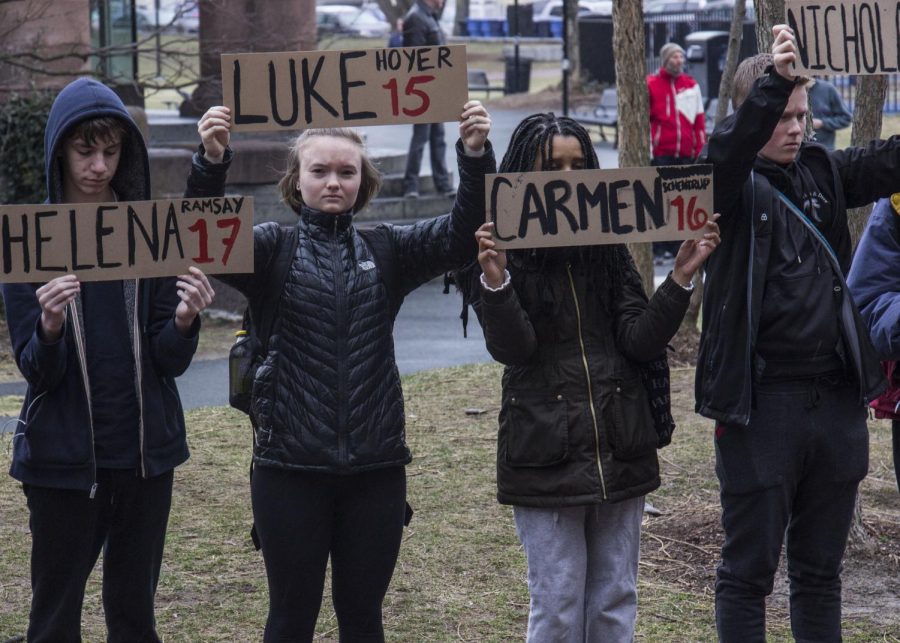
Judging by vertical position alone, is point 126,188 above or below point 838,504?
above

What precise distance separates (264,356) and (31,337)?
1.96ft

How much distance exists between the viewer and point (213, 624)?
482cm

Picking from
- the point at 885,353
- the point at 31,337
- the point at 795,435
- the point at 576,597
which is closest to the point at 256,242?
the point at 31,337

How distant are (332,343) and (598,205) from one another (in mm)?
796

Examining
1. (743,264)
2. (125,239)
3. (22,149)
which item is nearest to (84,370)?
(125,239)

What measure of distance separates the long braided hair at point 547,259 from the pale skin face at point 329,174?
1.31 ft

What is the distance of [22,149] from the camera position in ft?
34.3

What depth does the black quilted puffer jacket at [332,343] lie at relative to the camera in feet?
11.6

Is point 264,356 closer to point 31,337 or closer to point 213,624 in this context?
point 31,337

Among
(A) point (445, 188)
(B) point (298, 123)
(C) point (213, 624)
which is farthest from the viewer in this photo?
(A) point (445, 188)

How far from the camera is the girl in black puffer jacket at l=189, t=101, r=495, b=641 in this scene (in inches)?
139

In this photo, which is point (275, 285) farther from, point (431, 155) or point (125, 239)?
point (431, 155)

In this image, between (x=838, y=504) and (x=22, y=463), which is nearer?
(x=22, y=463)

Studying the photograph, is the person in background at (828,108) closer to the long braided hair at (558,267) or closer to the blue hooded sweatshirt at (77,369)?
the long braided hair at (558,267)
